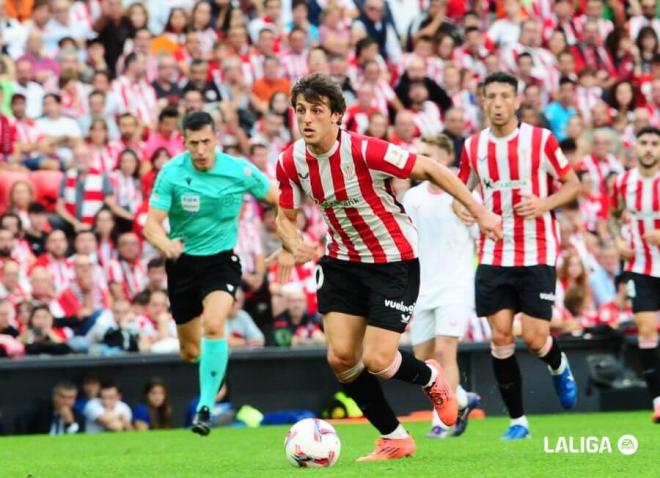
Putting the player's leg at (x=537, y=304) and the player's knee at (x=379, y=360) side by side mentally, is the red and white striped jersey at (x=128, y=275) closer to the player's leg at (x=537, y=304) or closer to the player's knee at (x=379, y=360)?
the player's leg at (x=537, y=304)

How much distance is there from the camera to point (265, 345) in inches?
640

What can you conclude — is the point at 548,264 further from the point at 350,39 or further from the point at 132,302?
the point at 350,39

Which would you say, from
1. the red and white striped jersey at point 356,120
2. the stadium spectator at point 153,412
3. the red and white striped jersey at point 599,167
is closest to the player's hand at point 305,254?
the stadium spectator at point 153,412

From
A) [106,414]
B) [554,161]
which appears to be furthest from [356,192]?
[106,414]

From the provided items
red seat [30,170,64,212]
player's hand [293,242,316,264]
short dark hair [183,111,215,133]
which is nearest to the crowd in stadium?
red seat [30,170,64,212]

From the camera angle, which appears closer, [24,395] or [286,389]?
[24,395]

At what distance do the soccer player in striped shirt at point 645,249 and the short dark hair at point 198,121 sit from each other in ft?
12.1

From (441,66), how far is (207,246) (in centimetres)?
974

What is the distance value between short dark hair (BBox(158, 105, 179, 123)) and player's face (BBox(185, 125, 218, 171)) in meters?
5.56

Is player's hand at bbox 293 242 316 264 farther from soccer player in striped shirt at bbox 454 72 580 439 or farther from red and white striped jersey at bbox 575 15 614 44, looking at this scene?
red and white striped jersey at bbox 575 15 614 44

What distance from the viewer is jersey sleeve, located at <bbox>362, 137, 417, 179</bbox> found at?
352 inches

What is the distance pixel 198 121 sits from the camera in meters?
11.9

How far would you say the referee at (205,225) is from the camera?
1206 cm

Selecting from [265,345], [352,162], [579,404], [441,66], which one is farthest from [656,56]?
[352,162]
